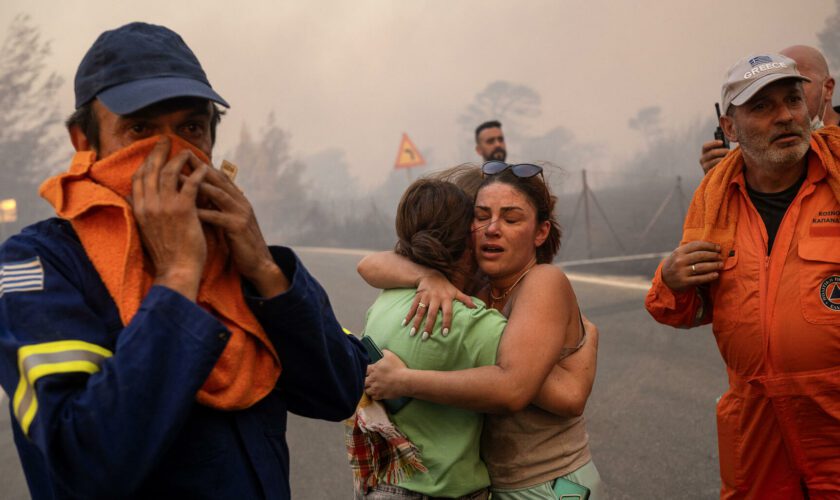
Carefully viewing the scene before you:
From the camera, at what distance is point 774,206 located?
7.61 ft

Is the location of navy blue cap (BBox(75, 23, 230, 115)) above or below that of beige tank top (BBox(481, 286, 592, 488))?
above

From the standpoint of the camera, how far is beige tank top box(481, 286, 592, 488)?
2.10 m

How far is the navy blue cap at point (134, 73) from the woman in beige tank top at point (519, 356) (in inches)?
38.1

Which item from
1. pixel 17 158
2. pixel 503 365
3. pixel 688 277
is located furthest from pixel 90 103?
pixel 17 158

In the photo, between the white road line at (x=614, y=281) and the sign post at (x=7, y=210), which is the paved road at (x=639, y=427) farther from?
the sign post at (x=7, y=210)

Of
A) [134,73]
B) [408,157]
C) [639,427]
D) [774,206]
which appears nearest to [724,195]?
[774,206]

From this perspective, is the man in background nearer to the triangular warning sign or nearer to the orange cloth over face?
Result: the orange cloth over face

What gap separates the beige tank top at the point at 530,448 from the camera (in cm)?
210

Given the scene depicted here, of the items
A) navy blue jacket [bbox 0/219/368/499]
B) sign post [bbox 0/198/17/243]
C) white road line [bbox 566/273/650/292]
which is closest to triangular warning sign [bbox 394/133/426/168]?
white road line [bbox 566/273/650/292]

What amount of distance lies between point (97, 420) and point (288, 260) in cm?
53

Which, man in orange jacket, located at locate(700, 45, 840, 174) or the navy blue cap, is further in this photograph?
man in orange jacket, located at locate(700, 45, 840, 174)

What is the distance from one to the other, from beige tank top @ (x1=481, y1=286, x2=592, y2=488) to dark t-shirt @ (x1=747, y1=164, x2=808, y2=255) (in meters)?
0.88

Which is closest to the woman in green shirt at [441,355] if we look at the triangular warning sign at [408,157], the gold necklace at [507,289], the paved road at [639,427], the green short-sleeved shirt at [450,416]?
the green short-sleeved shirt at [450,416]

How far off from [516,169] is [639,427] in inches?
129
